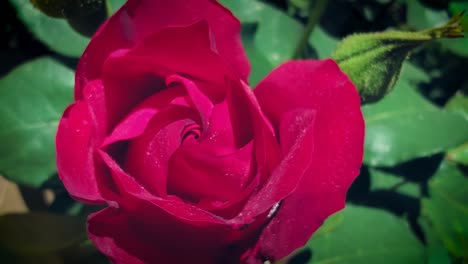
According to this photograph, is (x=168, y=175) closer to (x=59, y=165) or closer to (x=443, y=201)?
(x=59, y=165)

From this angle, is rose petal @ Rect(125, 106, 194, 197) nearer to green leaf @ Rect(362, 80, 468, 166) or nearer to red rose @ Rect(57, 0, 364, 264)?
red rose @ Rect(57, 0, 364, 264)

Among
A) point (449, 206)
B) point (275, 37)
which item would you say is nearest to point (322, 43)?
point (275, 37)

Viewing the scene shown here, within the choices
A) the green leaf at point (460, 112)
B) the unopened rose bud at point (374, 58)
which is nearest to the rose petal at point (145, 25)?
the unopened rose bud at point (374, 58)

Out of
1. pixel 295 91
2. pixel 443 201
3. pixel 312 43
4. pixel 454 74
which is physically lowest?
pixel 443 201

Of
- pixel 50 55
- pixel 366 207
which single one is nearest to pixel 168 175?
pixel 50 55

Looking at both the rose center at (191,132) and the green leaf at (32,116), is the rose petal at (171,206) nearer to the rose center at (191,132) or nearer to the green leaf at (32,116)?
the rose center at (191,132)

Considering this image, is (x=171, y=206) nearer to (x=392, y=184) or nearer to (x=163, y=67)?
(x=163, y=67)
